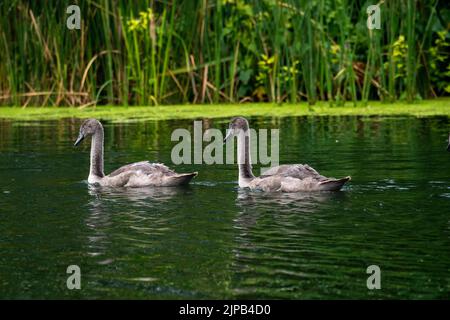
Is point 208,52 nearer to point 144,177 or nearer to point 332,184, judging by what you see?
point 144,177

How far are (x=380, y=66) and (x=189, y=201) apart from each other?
880cm

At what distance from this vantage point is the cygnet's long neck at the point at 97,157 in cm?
1152

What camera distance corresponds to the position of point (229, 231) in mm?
8383

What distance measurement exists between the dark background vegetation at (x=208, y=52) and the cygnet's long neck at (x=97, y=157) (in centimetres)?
644

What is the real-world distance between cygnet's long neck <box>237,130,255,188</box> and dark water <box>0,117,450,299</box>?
16 cm

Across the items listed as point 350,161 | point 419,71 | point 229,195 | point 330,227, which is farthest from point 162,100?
point 330,227

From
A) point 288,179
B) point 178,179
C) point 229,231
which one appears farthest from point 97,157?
point 229,231

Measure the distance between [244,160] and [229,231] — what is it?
280 centimetres

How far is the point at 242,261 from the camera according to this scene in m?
7.28

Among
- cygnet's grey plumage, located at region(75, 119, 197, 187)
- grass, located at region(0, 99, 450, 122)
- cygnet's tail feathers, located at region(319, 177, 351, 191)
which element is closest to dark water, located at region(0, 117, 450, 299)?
cygnet's tail feathers, located at region(319, 177, 351, 191)

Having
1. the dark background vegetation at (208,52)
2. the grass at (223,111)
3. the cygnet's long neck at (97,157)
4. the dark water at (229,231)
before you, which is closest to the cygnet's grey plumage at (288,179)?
the dark water at (229,231)

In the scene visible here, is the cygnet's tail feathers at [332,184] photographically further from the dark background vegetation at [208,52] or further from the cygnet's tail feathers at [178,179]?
the dark background vegetation at [208,52]

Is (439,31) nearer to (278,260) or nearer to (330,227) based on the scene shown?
(330,227)

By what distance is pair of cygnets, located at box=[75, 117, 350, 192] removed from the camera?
10.2 meters
